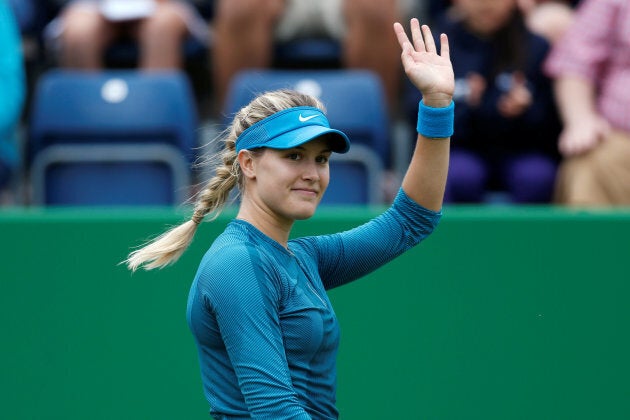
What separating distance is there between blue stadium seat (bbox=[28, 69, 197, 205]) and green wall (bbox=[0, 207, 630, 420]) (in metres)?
1.23

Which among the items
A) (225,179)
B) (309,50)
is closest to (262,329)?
(225,179)

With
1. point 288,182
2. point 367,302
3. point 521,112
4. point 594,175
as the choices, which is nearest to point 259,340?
point 288,182

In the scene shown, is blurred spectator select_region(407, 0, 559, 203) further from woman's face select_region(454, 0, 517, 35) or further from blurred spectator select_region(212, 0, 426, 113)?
blurred spectator select_region(212, 0, 426, 113)

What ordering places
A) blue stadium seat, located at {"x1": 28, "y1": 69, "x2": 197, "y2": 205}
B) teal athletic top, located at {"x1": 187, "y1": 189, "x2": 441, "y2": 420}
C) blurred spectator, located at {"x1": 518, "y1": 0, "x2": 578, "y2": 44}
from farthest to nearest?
blurred spectator, located at {"x1": 518, "y1": 0, "x2": 578, "y2": 44}
blue stadium seat, located at {"x1": 28, "y1": 69, "x2": 197, "y2": 205}
teal athletic top, located at {"x1": 187, "y1": 189, "x2": 441, "y2": 420}

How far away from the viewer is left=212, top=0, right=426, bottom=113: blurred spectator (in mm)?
5164

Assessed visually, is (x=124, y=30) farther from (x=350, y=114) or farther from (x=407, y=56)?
(x=407, y=56)

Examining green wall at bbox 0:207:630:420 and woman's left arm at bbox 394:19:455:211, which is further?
green wall at bbox 0:207:630:420

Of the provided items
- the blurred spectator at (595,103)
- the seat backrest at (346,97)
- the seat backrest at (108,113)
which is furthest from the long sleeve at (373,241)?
the seat backrest at (108,113)

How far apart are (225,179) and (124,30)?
348 centimetres

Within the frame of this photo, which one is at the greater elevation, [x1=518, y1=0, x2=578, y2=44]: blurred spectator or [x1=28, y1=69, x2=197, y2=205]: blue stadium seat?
[x1=518, y1=0, x2=578, y2=44]: blurred spectator

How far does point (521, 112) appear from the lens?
4.91 metres

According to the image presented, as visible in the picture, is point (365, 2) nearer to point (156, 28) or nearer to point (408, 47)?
point (156, 28)

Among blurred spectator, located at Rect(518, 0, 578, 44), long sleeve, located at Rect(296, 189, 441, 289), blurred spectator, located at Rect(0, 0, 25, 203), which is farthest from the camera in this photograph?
blurred spectator, located at Rect(518, 0, 578, 44)

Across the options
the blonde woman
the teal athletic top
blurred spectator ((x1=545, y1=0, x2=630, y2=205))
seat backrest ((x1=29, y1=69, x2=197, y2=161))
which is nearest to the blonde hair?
the blonde woman
